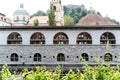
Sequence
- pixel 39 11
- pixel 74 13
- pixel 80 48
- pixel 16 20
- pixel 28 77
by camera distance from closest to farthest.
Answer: pixel 28 77 < pixel 80 48 < pixel 16 20 < pixel 74 13 < pixel 39 11

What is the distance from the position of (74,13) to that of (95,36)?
97.4 metres

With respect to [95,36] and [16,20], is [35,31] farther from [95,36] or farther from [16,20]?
[16,20]

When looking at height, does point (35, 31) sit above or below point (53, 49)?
above

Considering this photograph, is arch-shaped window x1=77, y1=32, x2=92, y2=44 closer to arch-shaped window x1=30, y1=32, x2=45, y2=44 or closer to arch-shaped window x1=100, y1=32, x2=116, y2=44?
arch-shaped window x1=100, y1=32, x2=116, y2=44

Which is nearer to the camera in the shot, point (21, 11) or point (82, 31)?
point (82, 31)

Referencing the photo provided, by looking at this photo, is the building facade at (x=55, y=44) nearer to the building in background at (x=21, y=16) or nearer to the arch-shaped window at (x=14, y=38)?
the arch-shaped window at (x=14, y=38)

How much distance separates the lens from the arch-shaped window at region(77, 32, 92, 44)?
30375 mm

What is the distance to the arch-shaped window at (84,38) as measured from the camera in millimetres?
30375

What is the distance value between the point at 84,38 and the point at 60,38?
2436 mm

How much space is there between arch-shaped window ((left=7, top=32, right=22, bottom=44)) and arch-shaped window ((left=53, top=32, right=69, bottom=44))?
12.1ft

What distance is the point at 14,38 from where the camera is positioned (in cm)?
3103

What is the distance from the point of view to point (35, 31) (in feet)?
101

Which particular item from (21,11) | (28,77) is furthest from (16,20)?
(28,77)

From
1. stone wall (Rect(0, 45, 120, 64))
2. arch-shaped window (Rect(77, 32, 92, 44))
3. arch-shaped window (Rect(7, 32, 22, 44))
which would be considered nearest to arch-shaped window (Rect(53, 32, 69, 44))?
stone wall (Rect(0, 45, 120, 64))
